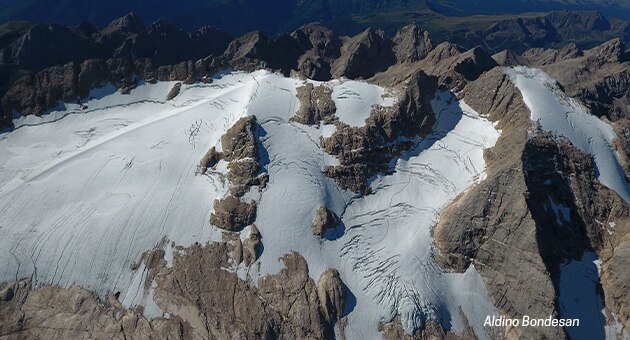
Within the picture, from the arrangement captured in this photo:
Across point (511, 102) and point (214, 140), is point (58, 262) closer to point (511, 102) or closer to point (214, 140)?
point (214, 140)

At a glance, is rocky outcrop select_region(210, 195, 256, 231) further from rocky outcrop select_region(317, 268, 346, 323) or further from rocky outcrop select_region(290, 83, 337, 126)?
rocky outcrop select_region(290, 83, 337, 126)

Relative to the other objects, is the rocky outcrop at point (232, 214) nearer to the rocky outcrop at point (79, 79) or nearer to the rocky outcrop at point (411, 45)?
the rocky outcrop at point (79, 79)

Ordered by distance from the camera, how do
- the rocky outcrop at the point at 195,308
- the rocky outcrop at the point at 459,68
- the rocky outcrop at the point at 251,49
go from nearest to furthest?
the rocky outcrop at the point at 195,308
the rocky outcrop at the point at 459,68
the rocky outcrop at the point at 251,49

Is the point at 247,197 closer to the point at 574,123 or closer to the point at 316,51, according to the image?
the point at 574,123

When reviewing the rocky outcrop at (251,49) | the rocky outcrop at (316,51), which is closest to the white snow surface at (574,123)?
the rocky outcrop at (316,51)

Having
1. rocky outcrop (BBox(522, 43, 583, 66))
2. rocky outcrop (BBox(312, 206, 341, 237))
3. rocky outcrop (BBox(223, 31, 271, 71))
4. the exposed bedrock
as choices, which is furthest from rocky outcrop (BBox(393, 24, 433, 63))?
rocky outcrop (BBox(312, 206, 341, 237))
